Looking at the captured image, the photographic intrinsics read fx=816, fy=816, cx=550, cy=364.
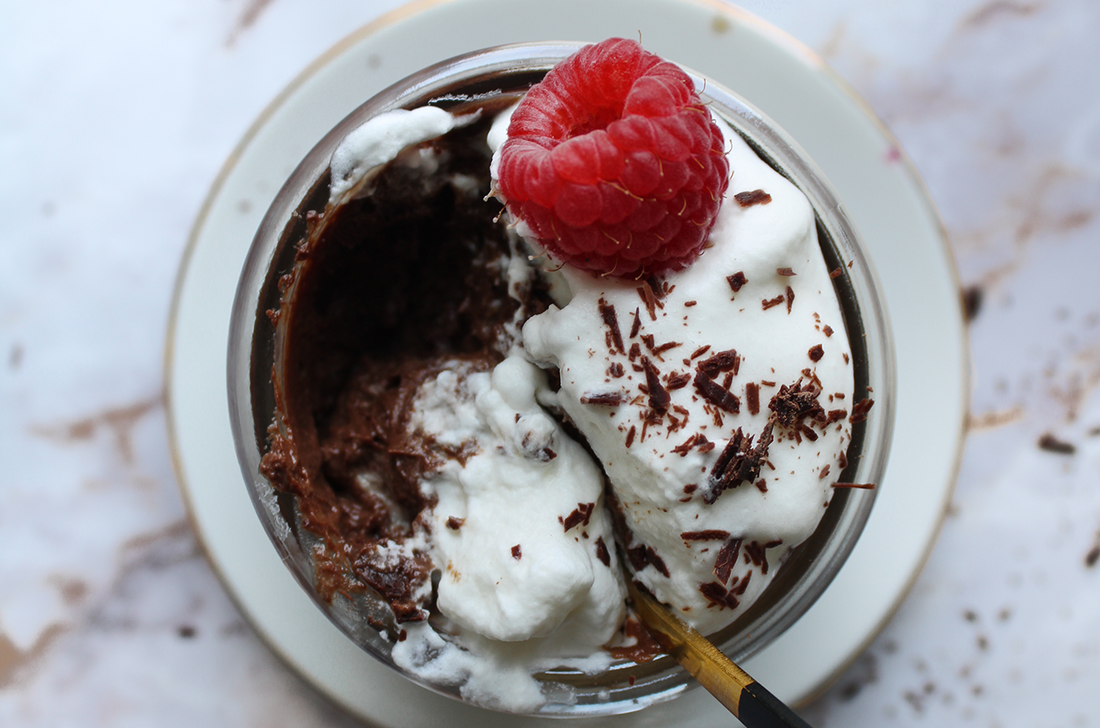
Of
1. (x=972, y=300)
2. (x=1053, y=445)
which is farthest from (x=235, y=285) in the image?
(x=1053, y=445)

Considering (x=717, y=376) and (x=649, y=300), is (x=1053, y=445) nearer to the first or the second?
(x=717, y=376)

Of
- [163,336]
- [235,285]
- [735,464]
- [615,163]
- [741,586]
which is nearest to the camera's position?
[615,163]

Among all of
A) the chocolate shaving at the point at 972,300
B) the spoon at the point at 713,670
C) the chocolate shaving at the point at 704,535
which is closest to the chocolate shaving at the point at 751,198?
the chocolate shaving at the point at 704,535

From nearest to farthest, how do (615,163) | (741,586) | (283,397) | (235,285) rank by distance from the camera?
(615,163) < (741,586) < (283,397) < (235,285)

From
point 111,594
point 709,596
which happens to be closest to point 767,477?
point 709,596

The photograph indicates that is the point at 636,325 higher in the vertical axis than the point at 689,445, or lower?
Answer: higher

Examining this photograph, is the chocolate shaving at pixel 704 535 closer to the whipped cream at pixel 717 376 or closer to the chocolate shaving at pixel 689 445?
the whipped cream at pixel 717 376
